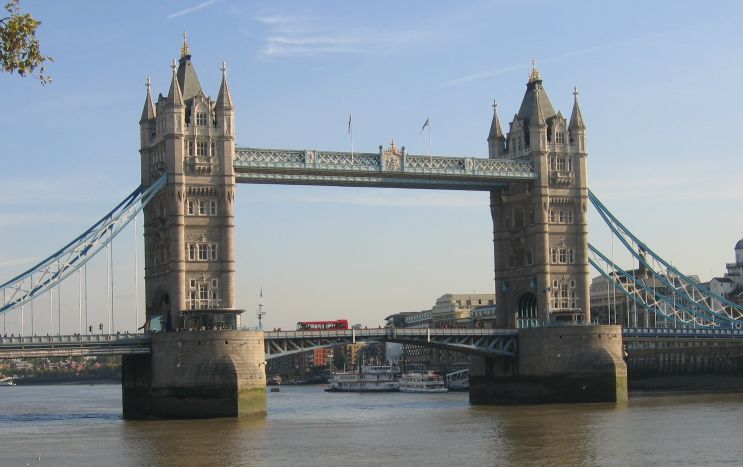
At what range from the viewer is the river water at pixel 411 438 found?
54.7 m

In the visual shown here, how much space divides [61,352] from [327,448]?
2480 cm

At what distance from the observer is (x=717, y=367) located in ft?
414

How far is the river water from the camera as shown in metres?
54.7

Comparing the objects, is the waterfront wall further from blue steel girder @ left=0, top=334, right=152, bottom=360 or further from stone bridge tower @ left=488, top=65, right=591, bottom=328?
blue steel girder @ left=0, top=334, right=152, bottom=360

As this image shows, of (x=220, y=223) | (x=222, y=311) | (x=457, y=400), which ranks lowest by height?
(x=457, y=400)

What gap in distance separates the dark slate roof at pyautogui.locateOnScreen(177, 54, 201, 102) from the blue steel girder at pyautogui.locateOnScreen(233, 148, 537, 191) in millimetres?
4994

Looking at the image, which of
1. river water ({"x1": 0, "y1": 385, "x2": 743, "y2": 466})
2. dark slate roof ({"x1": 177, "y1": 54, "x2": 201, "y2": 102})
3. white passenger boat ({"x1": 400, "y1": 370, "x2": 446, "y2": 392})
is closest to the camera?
river water ({"x1": 0, "y1": 385, "x2": 743, "y2": 466})

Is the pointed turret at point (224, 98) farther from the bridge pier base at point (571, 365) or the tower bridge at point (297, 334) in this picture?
the bridge pier base at point (571, 365)

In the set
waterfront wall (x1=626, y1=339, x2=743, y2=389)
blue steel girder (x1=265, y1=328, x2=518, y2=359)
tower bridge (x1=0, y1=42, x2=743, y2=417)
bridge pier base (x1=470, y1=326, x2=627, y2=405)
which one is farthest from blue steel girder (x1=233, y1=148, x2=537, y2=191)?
waterfront wall (x1=626, y1=339, x2=743, y2=389)

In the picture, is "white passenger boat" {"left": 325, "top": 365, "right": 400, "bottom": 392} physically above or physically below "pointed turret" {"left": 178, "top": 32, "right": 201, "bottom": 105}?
below

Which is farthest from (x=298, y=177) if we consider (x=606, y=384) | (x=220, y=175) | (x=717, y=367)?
(x=717, y=367)

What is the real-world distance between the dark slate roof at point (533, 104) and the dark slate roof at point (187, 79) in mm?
27820

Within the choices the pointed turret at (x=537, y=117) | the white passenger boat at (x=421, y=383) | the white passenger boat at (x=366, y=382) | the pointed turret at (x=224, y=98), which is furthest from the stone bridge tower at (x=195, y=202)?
the white passenger boat at (x=366, y=382)

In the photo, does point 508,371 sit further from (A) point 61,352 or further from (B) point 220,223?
(A) point 61,352
